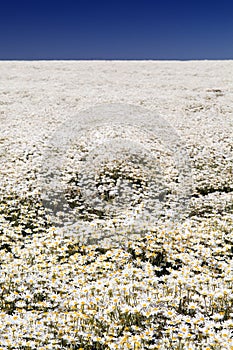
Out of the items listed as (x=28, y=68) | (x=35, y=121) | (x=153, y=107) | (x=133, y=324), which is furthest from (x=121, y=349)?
(x=28, y=68)

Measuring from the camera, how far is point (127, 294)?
590cm

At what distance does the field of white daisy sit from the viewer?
17.8 feet

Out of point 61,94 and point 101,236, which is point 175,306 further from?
point 61,94

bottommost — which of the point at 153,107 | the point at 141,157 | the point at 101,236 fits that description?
the point at 101,236

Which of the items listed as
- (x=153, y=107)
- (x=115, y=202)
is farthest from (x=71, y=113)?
(x=115, y=202)

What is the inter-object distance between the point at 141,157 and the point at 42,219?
6.12 metres

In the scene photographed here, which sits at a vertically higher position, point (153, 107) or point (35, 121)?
point (153, 107)

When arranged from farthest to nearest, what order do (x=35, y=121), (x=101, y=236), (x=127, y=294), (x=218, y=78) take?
(x=218, y=78)
(x=35, y=121)
(x=101, y=236)
(x=127, y=294)

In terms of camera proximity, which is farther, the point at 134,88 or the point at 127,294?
the point at 134,88

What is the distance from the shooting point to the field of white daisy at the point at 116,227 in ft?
17.8

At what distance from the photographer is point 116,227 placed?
9062 mm

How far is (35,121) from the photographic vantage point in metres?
22.0

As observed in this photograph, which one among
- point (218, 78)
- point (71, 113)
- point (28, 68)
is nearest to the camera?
point (71, 113)

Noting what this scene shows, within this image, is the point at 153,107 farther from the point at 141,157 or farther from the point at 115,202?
the point at 115,202
